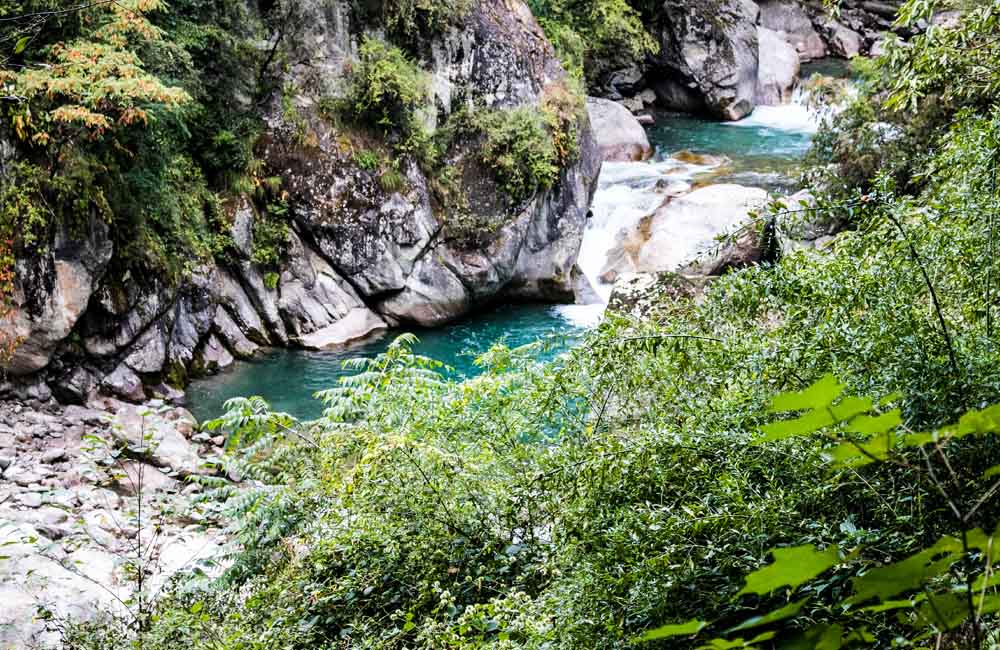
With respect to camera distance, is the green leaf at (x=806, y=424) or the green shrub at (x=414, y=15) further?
the green shrub at (x=414, y=15)

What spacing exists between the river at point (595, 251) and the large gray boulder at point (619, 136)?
383mm

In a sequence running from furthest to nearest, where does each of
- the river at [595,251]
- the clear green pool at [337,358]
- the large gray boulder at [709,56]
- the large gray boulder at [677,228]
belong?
1. the large gray boulder at [709,56]
2. the large gray boulder at [677,228]
3. the river at [595,251]
4. the clear green pool at [337,358]

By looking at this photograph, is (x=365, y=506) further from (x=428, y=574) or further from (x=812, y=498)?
(x=812, y=498)

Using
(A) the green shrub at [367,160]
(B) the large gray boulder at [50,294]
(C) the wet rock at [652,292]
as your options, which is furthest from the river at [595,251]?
(A) the green shrub at [367,160]

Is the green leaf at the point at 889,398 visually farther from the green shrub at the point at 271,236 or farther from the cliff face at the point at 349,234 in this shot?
the green shrub at the point at 271,236

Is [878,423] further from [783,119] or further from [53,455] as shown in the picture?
[783,119]

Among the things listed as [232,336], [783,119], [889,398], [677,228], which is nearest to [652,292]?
[889,398]

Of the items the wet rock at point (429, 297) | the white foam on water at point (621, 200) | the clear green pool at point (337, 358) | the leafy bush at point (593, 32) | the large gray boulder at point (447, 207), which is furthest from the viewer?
the leafy bush at point (593, 32)

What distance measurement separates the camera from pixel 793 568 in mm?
1009

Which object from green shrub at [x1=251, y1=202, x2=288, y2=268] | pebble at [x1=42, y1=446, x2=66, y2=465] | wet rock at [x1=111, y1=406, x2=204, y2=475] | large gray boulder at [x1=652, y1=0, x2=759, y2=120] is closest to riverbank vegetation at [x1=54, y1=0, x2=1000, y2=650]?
wet rock at [x1=111, y1=406, x2=204, y2=475]

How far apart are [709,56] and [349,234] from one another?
1346 centimetres

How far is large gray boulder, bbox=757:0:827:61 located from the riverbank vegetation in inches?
873

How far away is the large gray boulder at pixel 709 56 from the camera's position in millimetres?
19984

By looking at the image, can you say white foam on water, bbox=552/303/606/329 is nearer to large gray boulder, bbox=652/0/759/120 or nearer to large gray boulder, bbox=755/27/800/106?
large gray boulder, bbox=652/0/759/120
